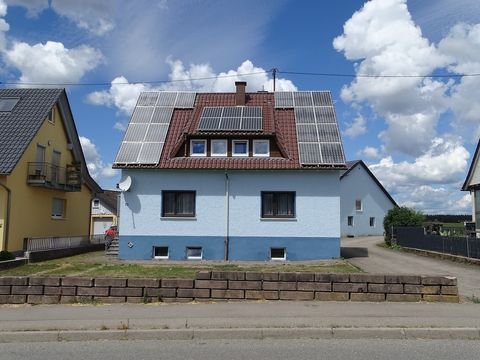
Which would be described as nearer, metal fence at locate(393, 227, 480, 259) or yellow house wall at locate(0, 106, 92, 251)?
metal fence at locate(393, 227, 480, 259)

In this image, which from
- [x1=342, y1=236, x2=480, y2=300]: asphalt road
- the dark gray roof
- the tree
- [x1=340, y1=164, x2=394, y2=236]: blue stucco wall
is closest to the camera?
[x1=342, y1=236, x2=480, y2=300]: asphalt road

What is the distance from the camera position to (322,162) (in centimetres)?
2078

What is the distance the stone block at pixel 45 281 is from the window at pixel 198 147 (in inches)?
484

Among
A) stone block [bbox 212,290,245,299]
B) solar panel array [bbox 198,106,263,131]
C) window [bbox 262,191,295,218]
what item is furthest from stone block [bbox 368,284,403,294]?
solar panel array [bbox 198,106,263,131]

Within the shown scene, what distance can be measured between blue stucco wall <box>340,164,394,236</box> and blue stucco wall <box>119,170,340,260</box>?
24.5 metres

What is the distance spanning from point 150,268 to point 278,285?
8342 millimetres

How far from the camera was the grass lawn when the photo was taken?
52.5 ft

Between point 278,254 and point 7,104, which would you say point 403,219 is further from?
Result: point 7,104

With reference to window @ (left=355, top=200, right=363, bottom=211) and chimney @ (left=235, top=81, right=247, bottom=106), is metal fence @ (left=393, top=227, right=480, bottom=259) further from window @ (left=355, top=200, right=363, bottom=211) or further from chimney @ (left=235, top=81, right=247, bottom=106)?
window @ (left=355, top=200, right=363, bottom=211)

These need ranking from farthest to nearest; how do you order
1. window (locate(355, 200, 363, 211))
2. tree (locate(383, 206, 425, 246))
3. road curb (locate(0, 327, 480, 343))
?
1. window (locate(355, 200, 363, 211))
2. tree (locate(383, 206, 425, 246))
3. road curb (locate(0, 327, 480, 343))

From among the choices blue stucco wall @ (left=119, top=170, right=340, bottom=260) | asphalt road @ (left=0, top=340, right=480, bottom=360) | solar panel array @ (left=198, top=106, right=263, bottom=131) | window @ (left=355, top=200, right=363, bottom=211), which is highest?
solar panel array @ (left=198, top=106, right=263, bottom=131)

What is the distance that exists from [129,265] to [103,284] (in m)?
8.97

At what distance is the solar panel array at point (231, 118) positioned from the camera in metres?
21.9

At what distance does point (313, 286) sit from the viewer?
1016cm
